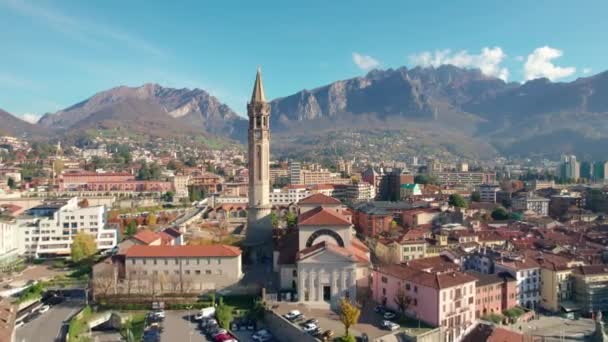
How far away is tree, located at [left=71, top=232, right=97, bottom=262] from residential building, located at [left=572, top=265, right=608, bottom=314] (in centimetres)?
4191

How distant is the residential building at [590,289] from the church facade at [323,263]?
15.5m

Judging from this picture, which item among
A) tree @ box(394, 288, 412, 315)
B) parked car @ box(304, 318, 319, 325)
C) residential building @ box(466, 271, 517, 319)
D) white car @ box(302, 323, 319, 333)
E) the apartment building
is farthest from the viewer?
the apartment building

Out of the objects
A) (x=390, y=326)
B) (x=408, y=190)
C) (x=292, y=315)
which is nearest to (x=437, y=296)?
(x=390, y=326)

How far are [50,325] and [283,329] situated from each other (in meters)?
14.9

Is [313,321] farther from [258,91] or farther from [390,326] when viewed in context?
[258,91]

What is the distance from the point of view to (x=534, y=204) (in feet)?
265

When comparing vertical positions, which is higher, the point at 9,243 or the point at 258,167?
the point at 258,167

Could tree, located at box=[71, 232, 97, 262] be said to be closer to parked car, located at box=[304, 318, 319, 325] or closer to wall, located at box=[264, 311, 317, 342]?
wall, located at box=[264, 311, 317, 342]

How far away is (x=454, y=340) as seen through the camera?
30.3m

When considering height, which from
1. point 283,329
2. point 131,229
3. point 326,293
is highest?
point 131,229

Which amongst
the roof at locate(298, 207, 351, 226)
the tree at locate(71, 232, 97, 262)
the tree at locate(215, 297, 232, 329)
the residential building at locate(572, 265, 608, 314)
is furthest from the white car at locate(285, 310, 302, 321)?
the tree at locate(71, 232, 97, 262)

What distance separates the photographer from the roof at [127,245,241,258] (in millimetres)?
36469

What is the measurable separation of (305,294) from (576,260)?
22.6 meters

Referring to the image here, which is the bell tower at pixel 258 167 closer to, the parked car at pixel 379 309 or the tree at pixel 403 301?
the parked car at pixel 379 309
